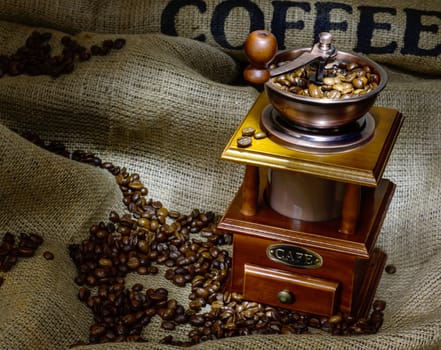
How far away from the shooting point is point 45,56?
2.57 metres

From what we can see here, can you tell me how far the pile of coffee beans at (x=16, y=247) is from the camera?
6.97 feet

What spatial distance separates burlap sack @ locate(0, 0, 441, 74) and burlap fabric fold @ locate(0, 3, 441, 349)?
0.21 feet

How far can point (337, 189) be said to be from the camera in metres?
1.99

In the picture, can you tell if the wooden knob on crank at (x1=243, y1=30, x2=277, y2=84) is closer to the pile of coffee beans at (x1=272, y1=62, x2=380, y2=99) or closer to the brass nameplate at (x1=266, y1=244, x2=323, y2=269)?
the pile of coffee beans at (x1=272, y1=62, x2=380, y2=99)

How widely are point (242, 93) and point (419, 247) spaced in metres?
0.68

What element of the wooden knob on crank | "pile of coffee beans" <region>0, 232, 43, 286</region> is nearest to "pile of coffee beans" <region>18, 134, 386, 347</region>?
"pile of coffee beans" <region>0, 232, 43, 286</region>

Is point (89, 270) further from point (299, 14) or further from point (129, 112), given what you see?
point (299, 14)

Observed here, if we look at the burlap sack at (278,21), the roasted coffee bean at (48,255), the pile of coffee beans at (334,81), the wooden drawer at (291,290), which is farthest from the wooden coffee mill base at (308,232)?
the burlap sack at (278,21)

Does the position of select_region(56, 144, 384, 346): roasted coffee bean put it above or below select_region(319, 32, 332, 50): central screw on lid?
below

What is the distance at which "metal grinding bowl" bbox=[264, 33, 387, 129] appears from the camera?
1.78 meters

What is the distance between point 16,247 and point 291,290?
753mm

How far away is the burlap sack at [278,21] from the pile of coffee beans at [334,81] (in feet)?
2.28

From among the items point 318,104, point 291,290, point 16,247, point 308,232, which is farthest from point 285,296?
point 16,247

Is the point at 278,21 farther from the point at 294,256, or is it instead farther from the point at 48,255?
the point at 48,255
